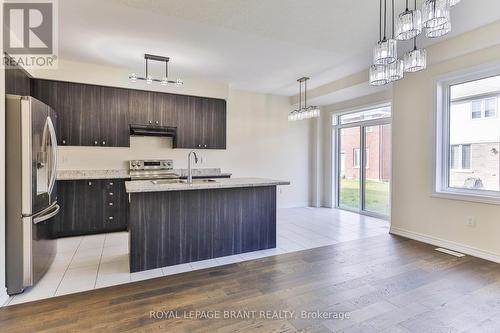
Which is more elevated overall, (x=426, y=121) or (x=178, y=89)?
(x=178, y=89)

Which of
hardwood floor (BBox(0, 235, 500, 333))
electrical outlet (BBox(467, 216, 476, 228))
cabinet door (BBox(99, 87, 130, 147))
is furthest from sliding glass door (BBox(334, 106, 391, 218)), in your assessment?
cabinet door (BBox(99, 87, 130, 147))

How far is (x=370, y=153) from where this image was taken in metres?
5.64

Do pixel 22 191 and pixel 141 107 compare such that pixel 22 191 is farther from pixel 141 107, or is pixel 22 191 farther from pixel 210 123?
pixel 210 123

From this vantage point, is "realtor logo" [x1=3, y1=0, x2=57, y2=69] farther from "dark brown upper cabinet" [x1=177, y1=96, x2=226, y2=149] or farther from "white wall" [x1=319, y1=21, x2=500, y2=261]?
"white wall" [x1=319, y1=21, x2=500, y2=261]

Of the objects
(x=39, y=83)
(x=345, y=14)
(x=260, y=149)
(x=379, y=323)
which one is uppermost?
(x=345, y=14)

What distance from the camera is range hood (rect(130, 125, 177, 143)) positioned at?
474 cm

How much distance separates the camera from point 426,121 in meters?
3.78

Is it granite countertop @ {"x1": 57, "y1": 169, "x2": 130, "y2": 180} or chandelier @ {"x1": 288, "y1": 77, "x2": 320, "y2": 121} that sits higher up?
chandelier @ {"x1": 288, "y1": 77, "x2": 320, "y2": 121}

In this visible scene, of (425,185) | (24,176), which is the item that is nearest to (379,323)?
(425,185)

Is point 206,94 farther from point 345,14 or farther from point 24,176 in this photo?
point 24,176

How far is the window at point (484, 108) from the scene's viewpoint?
129 inches

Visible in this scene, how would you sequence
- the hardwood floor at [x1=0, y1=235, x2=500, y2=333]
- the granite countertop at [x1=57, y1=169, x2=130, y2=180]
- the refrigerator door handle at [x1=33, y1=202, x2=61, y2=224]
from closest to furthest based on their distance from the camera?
the hardwood floor at [x1=0, y1=235, x2=500, y2=333] → the refrigerator door handle at [x1=33, y1=202, x2=61, y2=224] → the granite countertop at [x1=57, y1=169, x2=130, y2=180]

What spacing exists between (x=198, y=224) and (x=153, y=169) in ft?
7.60

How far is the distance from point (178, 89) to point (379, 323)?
4648mm
